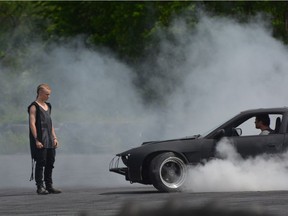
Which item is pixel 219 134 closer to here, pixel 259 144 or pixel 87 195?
pixel 259 144

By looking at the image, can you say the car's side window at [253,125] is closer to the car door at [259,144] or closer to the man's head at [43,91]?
the car door at [259,144]

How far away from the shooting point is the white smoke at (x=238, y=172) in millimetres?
12078

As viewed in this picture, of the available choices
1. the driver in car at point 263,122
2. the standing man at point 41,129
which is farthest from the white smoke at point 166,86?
the driver in car at point 263,122

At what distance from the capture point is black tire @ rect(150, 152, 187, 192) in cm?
1213

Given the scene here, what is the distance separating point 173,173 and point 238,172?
2.58 ft

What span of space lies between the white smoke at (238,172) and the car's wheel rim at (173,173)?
0.10m

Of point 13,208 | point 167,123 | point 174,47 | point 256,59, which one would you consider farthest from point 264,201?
point 174,47

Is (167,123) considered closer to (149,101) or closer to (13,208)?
(149,101)

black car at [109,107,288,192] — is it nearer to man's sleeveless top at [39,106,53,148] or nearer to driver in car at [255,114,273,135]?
driver in car at [255,114,273,135]

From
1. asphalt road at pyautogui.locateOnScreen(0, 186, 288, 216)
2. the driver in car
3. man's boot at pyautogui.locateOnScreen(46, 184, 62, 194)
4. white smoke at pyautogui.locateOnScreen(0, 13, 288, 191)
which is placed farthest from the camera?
white smoke at pyautogui.locateOnScreen(0, 13, 288, 191)

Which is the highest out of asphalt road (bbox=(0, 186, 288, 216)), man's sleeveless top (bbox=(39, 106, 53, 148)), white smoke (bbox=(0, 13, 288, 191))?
white smoke (bbox=(0, 13, 288, 191))

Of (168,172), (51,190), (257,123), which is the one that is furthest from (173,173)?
(51,190)

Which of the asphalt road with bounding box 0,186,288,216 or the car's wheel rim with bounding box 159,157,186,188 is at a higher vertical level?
the car's wheel rim with bounding box 159,157,186,188

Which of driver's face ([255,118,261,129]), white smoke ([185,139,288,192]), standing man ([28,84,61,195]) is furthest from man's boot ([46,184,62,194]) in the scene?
driver's face ([255,118,261,129])
